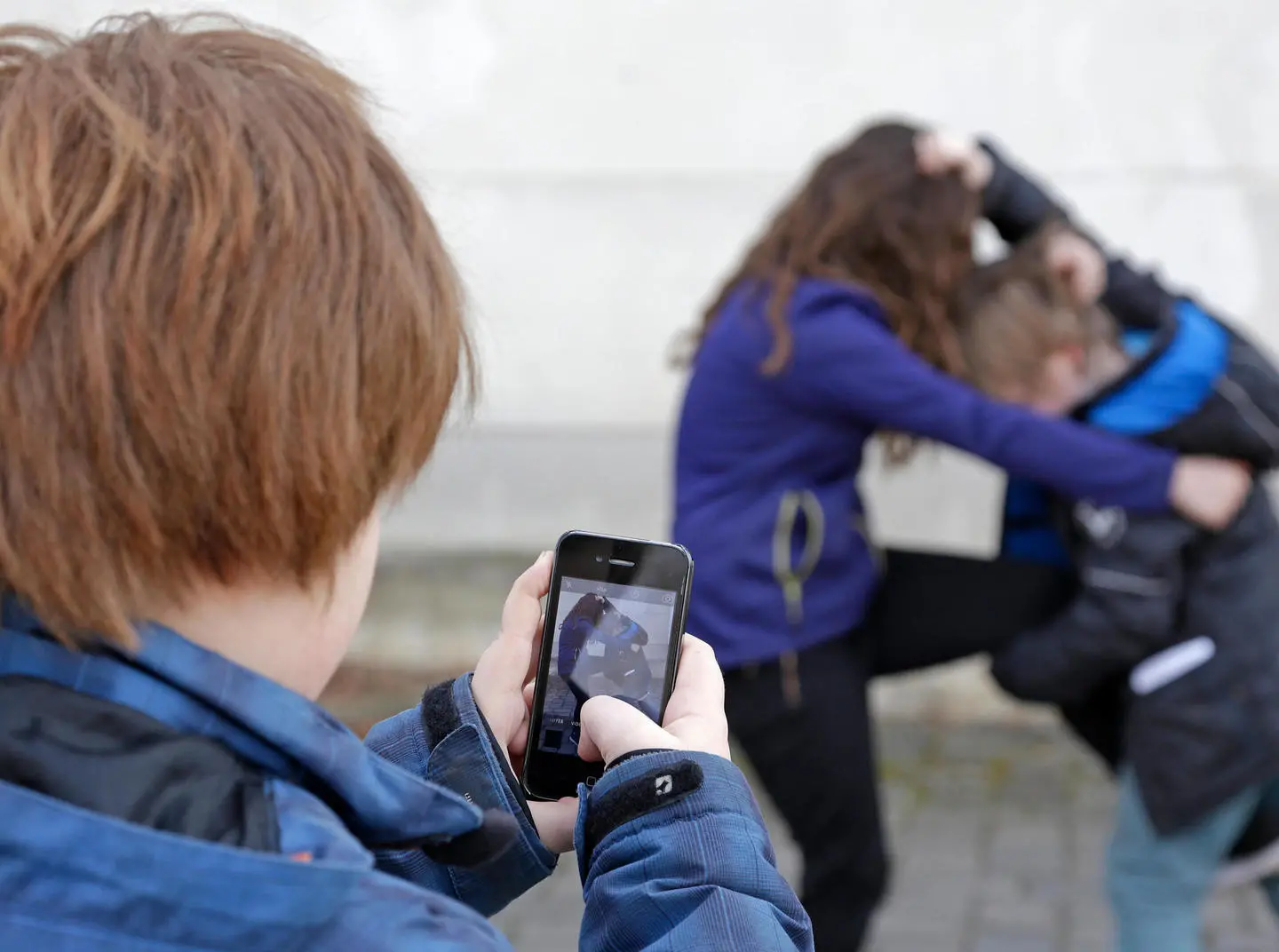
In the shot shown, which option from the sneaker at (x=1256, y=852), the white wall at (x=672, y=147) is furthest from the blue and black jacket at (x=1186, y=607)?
the white wall at (x=672, y=147)

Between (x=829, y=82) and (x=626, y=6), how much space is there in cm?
75

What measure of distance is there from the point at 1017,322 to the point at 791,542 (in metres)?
0.64

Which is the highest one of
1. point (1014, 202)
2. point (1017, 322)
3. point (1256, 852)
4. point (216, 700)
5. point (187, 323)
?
point (187, 323)

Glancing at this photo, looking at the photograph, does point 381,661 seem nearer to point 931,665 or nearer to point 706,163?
point 706,163

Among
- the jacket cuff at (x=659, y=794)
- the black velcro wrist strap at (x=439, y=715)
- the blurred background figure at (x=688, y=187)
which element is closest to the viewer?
the jacket cuff at (x=659, y=794)

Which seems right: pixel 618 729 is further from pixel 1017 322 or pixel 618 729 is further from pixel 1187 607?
pixel 1017 322

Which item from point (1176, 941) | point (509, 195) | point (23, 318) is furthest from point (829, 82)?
point (23, 318)

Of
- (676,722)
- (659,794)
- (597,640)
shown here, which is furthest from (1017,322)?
(659,794)

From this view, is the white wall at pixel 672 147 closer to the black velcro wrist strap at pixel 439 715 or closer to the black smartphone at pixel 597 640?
the black smartphone at pixel 597 640

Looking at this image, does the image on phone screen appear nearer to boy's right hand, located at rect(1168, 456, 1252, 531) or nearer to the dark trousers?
the dark trousers

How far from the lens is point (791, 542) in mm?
3062

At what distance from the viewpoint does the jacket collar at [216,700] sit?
3.33 ft

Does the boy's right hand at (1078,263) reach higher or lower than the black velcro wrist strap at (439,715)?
lower

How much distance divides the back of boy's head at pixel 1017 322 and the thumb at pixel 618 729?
1.93 m
